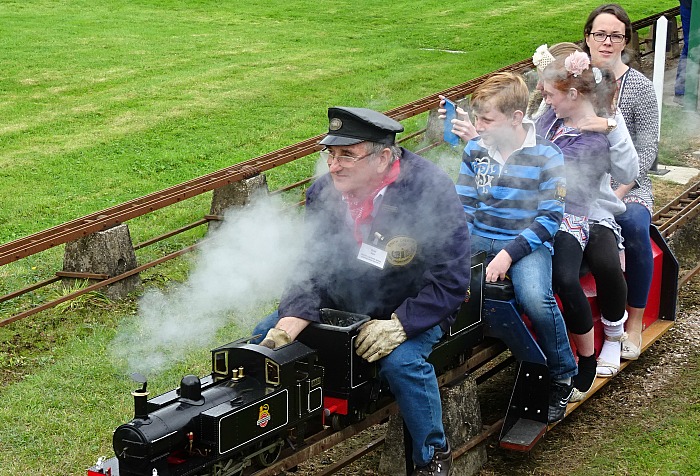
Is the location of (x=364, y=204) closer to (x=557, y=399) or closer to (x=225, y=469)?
(x=225, y=469)

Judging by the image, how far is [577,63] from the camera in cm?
472

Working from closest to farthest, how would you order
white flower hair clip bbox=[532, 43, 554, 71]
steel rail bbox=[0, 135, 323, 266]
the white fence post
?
white flower hair clip bbox=[532, 43, 554, 71] → steel rail bbox=[0, 135, 323, 266] → the white fence post

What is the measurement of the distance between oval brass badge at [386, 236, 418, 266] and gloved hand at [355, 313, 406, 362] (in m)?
0.27

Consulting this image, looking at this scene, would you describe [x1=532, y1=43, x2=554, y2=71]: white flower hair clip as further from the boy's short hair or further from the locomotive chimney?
the locomotive chimney

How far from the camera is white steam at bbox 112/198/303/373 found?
5926 millimetres

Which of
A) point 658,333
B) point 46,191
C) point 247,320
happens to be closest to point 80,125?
point 46,191

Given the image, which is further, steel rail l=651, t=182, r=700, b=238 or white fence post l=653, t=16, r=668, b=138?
white fence post l=653, t=16, r=668, b=138

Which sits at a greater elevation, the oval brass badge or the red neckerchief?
the red neckerchief

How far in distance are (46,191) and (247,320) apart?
12.7ft

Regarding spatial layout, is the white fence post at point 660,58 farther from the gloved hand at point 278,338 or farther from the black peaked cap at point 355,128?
the gloved hand at point 278,338

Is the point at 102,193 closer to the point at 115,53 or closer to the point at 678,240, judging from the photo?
the point at 678,240

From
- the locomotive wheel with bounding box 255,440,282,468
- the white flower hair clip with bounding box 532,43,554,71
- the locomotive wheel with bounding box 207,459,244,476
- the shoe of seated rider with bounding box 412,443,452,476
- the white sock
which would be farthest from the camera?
the white sock

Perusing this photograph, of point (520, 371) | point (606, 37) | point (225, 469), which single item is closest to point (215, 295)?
point (520, 371)

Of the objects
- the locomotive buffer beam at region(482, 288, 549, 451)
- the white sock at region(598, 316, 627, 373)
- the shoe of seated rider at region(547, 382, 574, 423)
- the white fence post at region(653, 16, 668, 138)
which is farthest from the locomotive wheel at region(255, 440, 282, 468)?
the white fence post at region(653, 16, 668, 138)
